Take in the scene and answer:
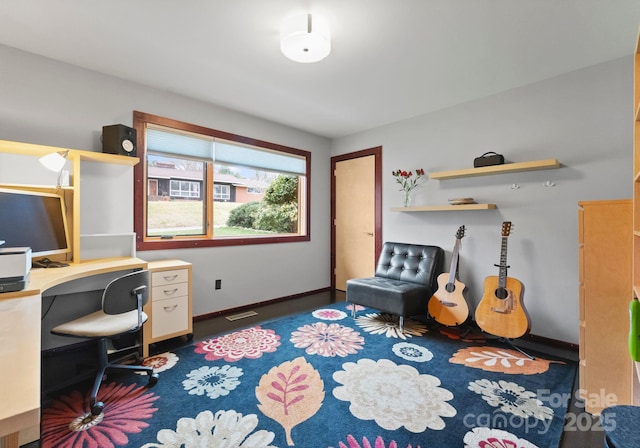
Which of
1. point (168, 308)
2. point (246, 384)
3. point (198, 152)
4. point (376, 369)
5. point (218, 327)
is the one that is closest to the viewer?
point (246, 384)

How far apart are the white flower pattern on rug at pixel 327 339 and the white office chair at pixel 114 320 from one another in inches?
47.2

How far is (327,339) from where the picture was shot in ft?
9.18

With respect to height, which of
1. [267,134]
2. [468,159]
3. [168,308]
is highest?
[267,134]

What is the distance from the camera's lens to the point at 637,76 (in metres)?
1.60

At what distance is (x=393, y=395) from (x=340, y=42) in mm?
2506

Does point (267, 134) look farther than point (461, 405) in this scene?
Yes

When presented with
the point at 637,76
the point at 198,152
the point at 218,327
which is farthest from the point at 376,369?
the point at 198,152

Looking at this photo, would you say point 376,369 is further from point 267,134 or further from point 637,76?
point 267,134

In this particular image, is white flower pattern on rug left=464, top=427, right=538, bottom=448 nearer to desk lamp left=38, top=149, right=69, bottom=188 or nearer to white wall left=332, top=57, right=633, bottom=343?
white wall left=332, top=57, right=633, bottom=343

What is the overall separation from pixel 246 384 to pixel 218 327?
124 cm

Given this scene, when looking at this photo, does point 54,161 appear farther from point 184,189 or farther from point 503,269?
point 503,269

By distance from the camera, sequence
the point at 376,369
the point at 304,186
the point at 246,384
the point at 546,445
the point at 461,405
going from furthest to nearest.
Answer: the point at 304,186, the point at 376,369, the point at 246,384, the point at 461,405, the point at 546,445

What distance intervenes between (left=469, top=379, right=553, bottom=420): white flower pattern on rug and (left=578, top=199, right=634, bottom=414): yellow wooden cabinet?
11.4 inches

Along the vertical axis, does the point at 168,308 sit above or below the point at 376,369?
above
